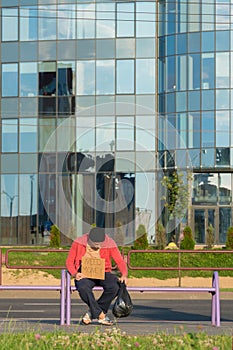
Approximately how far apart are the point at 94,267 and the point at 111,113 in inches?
1286

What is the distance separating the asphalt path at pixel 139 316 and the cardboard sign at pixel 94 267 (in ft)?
2.33

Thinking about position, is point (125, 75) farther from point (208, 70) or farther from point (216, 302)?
point (216, 302)

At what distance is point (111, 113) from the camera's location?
1753 inches

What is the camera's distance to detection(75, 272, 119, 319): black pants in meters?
12.2

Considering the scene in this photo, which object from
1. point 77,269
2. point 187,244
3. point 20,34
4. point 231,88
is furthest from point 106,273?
point 20,34

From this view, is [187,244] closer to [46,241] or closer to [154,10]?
[46,241]

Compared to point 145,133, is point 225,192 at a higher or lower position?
lower

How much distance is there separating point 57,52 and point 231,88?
938 centimetres

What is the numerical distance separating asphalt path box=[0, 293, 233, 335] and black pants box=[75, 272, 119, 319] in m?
0.26

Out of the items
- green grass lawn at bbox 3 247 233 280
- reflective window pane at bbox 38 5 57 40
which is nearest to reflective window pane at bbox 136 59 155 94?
reflective window pane at bbox 38 5 57 40

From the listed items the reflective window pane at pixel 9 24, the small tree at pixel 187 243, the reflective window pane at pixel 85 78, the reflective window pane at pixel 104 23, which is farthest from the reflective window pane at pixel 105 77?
Result: the small tree at pixel 187 243

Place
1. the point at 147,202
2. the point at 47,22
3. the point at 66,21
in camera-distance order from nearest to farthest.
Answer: the point at 147,202
the point at 66,21
the point at 47,22

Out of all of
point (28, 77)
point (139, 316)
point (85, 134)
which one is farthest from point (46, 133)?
point (139, 316)

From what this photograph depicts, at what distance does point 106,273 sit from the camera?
1236 centimetres
